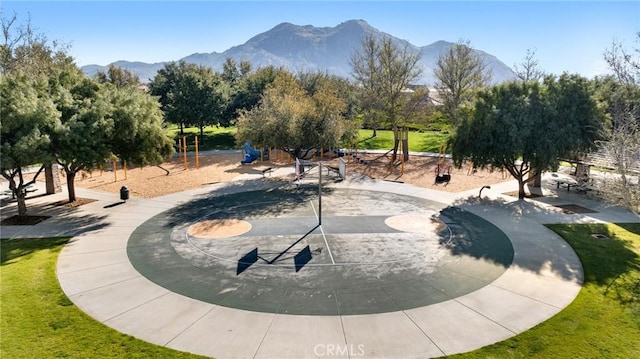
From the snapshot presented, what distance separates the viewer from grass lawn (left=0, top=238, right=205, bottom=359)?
358 inches

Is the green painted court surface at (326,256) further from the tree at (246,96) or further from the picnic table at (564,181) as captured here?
the tree at (246,96)

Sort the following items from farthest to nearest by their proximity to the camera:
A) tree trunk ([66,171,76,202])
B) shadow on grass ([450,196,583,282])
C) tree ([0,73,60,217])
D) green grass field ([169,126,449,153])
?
1. green grass field ([169,126,449,153])
2. tree trunk ([66,171,76,202])
3. tree ([0,73,60,217])
4. shadow on grass ([450,196,583,282])

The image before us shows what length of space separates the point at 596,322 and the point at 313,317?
765 cm

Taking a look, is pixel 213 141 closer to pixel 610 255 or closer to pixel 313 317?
pixel 313 317

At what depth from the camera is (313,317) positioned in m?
10.7

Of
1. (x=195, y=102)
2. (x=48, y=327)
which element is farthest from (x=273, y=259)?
(x=195, y=102)

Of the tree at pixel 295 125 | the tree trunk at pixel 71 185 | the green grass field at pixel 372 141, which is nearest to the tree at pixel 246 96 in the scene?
the green grass field at pixel 372 141

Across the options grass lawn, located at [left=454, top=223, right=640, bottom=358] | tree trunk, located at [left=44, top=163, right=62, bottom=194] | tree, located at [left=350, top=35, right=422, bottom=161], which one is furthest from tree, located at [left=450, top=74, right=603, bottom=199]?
tree trunk, located at [left=44, top=163, right=62, bottom=194]

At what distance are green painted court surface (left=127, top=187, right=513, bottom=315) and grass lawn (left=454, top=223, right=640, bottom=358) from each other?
8.21ft

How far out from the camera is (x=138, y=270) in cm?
1373

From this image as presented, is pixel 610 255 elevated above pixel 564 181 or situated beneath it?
situated beneath

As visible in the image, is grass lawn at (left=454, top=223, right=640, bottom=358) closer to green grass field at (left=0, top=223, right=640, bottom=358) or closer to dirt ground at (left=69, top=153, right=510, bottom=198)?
green grass field at (left=0, top=223, right=640, bottom=358)

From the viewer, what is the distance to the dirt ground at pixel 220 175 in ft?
87.9

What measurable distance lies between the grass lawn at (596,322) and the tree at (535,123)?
7337mm
